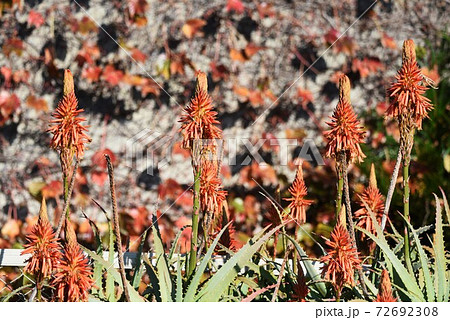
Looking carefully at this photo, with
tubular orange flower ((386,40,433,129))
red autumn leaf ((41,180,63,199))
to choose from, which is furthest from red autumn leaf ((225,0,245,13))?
tubular orange flower ((386,40,433,129))

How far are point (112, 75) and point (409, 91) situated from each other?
2449mm

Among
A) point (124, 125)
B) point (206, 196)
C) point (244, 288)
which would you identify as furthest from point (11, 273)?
point (206, 196)

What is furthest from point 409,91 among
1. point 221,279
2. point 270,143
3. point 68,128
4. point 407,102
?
point 270,143

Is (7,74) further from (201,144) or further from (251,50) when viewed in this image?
(201,144)

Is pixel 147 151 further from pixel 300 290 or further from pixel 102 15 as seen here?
pixel 300 290

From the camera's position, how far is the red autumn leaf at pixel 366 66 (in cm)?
374

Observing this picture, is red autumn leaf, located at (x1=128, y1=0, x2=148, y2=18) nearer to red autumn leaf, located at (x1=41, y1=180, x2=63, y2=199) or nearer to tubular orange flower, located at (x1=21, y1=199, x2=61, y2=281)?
red autumn leaf, located at (x1=41, y1=180, x2=63, y2=199)

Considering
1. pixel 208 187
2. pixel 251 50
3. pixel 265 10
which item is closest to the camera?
pixel 208 187

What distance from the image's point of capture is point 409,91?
4.61 feet

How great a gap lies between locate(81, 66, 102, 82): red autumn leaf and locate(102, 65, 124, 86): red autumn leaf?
0.11 feet

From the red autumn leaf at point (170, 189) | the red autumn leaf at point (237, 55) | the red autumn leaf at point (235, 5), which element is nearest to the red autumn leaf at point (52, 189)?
the red autumn leaf at point (170, 189)

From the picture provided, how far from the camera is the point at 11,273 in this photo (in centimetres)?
315

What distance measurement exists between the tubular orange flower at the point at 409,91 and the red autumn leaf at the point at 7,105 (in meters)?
2.64

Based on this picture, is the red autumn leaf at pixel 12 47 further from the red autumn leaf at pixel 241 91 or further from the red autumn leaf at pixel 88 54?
the red autumn leaf at pixel 241 91
